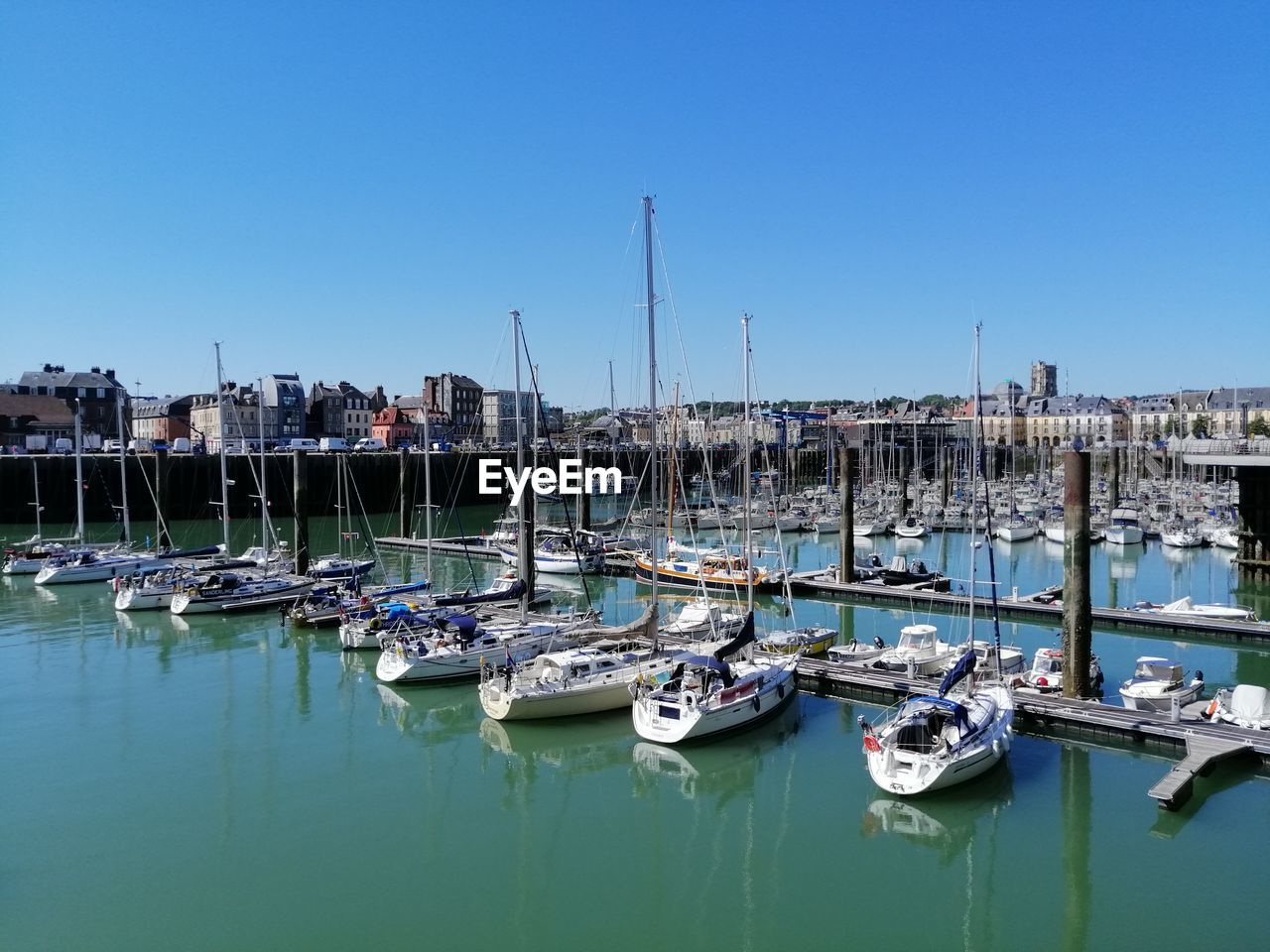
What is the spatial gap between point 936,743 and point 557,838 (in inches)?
324

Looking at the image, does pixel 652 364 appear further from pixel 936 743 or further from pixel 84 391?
pixel 84 391

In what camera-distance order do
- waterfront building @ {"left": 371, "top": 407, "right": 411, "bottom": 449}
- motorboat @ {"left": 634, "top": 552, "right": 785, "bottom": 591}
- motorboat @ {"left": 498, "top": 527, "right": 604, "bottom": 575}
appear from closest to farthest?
motorboat @ {"left": 634, "top": 552, "right": 785, "bottom": 591} → motorboat @ {"left": 498, "top": 527, "right": 604, "bottom": 575} → waterfront building @ {"left": 371, "top": 407, "right": 411, "bottom": 449}

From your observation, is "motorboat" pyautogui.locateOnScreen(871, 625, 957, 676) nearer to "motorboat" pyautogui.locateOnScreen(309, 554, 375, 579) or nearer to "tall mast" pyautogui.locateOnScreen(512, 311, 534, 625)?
"tall mast" pyautogui.locateOnScreen(512, 311, 534, 625)

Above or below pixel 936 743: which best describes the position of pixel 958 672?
above

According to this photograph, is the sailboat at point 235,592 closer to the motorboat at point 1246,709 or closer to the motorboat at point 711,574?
the motorboat at point 711,574

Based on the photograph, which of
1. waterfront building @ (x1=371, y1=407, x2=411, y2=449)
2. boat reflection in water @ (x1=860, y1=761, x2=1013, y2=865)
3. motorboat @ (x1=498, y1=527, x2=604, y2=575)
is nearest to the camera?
boat reflection in water @ (x1=860, y1=761, x2=1013, y2=865)

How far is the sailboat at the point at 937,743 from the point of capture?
19578 millimetres

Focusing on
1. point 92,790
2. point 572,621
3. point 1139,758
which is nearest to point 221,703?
point 92,790

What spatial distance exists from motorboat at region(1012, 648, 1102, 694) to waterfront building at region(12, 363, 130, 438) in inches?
4667

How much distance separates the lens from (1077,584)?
25188 millimetres

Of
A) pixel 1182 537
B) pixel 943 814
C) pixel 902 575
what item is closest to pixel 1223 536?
pixel 1182 537

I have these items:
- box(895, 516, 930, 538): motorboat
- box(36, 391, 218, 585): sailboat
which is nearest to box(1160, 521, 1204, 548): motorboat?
box(895, 516, 930, 538): motorboat

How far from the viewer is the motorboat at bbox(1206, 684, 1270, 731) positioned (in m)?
22.2

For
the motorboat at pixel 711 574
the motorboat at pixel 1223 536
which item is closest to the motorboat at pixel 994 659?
the motorboat at pixel 711 574
